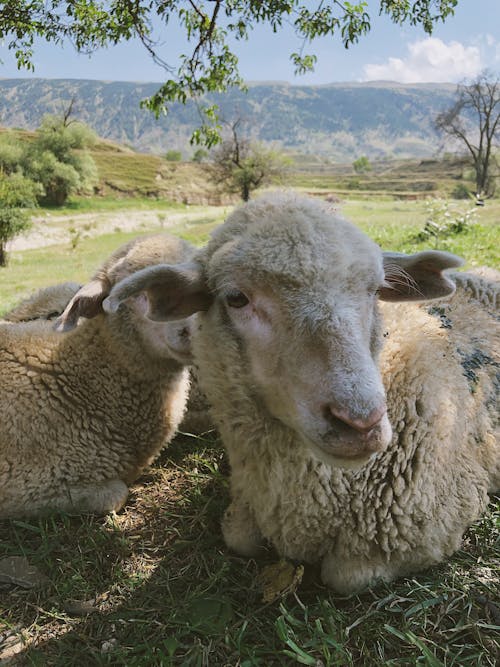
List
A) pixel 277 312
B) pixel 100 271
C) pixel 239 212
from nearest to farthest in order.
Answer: pixel 277 312, pixel 239 212, pixel 100 271

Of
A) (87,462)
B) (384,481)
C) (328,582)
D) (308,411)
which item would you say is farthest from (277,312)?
(87,462)

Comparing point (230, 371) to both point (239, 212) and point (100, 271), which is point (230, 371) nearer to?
point (239, 212)

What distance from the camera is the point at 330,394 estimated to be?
1.89m

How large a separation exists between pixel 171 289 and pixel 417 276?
1229mm

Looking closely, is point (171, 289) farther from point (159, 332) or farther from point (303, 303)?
point (159, 332)

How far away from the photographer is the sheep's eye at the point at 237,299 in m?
2.33

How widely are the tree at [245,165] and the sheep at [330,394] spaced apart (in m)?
50.8

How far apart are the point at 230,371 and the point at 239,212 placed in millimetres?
798

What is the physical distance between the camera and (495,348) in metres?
3.27

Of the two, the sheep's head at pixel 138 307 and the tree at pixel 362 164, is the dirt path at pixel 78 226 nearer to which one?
the sheep's head at pixel 138 307

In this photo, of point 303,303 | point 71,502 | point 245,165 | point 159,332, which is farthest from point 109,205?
point 303,303

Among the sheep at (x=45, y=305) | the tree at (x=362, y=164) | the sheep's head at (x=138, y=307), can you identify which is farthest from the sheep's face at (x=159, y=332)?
the tree at (x=362, y=164)

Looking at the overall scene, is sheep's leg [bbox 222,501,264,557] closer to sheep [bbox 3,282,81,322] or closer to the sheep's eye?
the sheep's eye

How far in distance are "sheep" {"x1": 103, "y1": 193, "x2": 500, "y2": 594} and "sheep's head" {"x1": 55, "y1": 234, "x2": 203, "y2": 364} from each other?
0.79 meters
